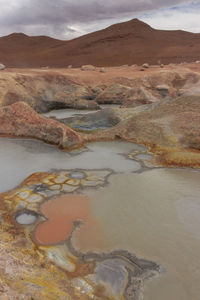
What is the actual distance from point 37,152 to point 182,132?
387 cm

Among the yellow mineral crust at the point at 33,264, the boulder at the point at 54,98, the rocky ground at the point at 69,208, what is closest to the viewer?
the yellow mineral crust at the point at 33,264

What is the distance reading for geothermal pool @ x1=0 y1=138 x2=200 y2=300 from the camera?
3066mm

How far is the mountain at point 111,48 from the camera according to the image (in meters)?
37.0

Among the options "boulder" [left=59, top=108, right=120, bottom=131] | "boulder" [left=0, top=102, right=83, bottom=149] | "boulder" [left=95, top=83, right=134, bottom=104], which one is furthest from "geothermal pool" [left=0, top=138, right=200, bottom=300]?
"boulder" [left=95, top=83, right=134, bottom=104]

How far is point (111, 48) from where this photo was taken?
4538 cm

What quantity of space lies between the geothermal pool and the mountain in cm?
3012

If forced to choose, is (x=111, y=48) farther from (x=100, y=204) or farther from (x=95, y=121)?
(x=100, y=204)

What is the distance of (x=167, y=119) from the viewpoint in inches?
311

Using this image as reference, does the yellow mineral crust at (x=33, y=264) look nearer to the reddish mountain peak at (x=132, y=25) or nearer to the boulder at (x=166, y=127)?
the boulder at (x=166, y=127)

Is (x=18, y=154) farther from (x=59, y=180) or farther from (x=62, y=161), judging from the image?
(x=59, y=180)

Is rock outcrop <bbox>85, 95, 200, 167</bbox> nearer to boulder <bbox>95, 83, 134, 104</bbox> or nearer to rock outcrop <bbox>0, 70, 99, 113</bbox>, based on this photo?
rock outcrop <bbox>0, 70, 99, 113</bbox>

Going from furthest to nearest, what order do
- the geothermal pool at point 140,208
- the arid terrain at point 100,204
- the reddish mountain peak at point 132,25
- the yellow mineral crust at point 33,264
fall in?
the reddish mountain peak at point 132,25
the geothermal pool at point 140,208
the arid terrain at point 100,204
the yellow mineral crust at point 33,264

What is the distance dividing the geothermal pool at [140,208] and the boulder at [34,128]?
0.44 m

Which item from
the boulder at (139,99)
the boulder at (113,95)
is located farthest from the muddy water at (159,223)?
the boulder at (113,95)
